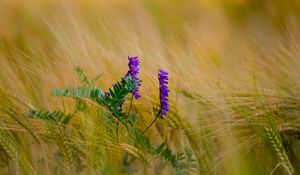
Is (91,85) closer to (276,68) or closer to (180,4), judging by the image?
(276,68)

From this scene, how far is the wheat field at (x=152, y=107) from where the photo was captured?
2172 millimetres

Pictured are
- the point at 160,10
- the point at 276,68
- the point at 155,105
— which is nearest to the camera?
the point at 155,105

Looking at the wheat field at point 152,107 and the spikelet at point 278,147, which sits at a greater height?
the wheat field at point 152,107

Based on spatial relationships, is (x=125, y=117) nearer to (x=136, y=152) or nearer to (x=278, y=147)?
(x=136, y=152)

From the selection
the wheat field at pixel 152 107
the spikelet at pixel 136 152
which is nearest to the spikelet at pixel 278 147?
the wheat field at pixel 152 107

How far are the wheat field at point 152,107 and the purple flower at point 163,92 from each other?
94 millimetres

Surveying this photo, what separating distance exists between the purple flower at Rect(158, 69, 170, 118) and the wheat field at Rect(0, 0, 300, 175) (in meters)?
0.09

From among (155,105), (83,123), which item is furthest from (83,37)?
(83,123)

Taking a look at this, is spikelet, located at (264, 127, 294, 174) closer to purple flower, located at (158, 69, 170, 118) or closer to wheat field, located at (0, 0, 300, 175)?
wheat field, located at (0, 0, 300, 175)

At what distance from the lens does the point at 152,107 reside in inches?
102

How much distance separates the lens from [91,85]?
2.30 metres

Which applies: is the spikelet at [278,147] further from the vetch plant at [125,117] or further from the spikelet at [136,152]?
the spikelet at [136,152]

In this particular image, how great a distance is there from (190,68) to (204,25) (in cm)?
257

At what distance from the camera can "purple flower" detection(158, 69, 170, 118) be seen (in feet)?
7.29
